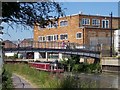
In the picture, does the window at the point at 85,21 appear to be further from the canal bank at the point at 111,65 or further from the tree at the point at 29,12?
the tree at the point at 29,12

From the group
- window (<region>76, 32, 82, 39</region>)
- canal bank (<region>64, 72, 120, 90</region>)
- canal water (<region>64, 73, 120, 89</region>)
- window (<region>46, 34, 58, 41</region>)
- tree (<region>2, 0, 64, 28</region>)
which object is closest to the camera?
tree (<region>2, 0, 64, 28</region>)

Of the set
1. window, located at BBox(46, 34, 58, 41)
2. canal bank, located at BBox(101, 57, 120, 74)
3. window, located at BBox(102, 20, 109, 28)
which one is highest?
window, located at BBox(102, 20, 109, 28)

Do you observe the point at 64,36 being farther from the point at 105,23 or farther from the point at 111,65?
the point at 111,65

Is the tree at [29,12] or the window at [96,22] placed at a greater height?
the window at [96,22]

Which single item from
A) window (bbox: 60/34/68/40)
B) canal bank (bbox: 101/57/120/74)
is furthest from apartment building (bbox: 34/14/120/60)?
canal bank (bbox: 101/57/120/74)

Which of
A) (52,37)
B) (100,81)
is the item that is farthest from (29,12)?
(52,37)

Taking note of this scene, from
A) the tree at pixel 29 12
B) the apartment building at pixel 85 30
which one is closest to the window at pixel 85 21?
the apartment building at pixel 85 30

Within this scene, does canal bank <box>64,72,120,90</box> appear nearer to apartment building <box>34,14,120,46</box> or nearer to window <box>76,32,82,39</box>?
apartment building <box>34,14,120,46</box>

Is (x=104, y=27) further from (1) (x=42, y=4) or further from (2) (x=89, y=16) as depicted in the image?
(1) (x=42, y=4)

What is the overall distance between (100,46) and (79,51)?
237 inches

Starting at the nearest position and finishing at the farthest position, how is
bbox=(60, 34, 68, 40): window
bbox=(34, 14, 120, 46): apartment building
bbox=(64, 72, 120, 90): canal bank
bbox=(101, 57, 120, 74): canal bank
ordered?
bbox=(64, 72, 120, 90): canal bank < bbox=(101, 57, 120, 74): canal bank < bbox=(34, 14, 120, 46): apartment building < bbox=(60, 34, 68, 40): window

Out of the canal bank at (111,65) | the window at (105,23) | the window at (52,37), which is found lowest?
the canal bank at (111,65)

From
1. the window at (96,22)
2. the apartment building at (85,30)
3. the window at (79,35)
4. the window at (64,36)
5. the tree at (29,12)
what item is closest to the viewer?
the tree at (29,12)

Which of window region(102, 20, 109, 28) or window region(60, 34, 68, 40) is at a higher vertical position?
window region(102, 20, 109, 28)
